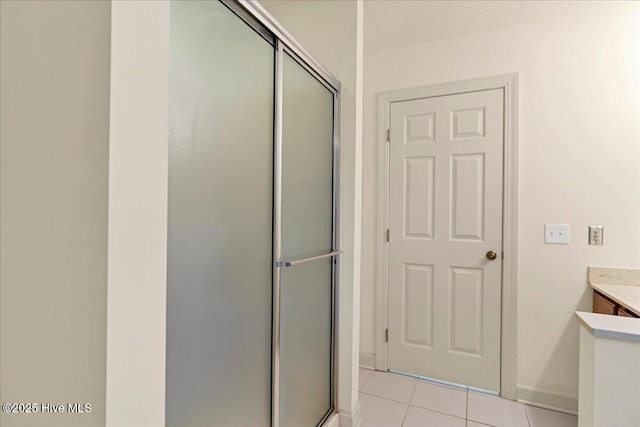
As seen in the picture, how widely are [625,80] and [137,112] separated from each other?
2681 millimetres

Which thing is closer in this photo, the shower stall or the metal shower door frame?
the shower stall

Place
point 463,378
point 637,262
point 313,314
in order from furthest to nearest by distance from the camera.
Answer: point 463,378 → point 637,262 → point 313,314

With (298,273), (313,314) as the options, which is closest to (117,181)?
(298,273)

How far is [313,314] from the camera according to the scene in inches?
61.9

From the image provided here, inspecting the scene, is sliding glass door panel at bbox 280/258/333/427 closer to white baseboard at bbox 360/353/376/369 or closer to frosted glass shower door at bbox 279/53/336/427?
frosted glass shower door at bbox 279/53/336/427

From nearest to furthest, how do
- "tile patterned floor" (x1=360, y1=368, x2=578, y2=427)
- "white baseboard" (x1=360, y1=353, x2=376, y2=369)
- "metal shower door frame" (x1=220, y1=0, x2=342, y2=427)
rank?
"metal shower door frame" (x1=220, y1=0, x2=342, y2=427)
"tile patterned floor" (x1=360, y1=368, x2=578, y2=427)
"white baseboard" (x1=360, y1=353, x2=376, y2=369)

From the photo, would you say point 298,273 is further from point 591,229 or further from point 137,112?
point 591,229

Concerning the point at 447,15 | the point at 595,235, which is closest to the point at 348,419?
the point at 595,235

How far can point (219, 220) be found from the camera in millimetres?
959

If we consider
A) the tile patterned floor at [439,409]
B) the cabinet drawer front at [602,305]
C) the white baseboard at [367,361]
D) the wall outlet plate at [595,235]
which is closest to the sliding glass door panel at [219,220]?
the tile patterned floor at [439,409]

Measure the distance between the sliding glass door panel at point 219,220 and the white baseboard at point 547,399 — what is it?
184cm

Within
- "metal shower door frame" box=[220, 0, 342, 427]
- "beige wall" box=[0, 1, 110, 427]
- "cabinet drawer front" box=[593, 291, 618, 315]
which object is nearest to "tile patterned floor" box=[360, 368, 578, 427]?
"cabinet drawer front" box=[593, 291, 618, 315]

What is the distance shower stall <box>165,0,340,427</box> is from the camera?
83 cm

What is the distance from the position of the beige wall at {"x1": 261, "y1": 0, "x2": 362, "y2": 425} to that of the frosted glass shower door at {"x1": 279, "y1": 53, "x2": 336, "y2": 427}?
8cm
